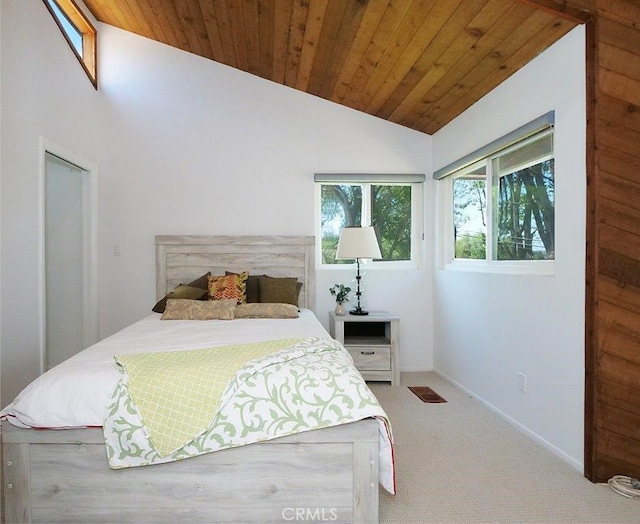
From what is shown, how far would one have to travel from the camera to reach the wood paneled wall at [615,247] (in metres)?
2.14

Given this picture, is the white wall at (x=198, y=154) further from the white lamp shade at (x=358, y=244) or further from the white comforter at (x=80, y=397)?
the white comforter at (x=80, y=397)

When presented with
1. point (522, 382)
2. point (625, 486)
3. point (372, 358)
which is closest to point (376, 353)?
point (372, 358)

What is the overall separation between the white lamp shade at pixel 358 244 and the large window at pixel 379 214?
1.24 feet

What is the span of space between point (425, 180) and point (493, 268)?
1.30 metres

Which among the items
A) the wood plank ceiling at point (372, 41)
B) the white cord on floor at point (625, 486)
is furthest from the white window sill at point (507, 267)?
the wood plank ceiling at point (372, 41)

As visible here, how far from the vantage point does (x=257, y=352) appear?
2.07 metres

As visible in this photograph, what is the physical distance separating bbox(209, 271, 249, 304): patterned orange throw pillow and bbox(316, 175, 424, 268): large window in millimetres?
904

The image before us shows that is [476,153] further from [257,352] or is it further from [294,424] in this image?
[294,424]

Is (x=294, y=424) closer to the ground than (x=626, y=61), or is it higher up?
closer to the ground

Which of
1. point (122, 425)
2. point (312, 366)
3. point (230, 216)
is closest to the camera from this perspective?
point (122, 425)

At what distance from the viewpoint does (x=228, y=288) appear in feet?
12.1

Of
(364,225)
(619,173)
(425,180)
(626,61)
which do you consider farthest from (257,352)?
(425,180)

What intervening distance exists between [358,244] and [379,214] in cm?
63

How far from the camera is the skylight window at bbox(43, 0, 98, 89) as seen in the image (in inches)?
136
